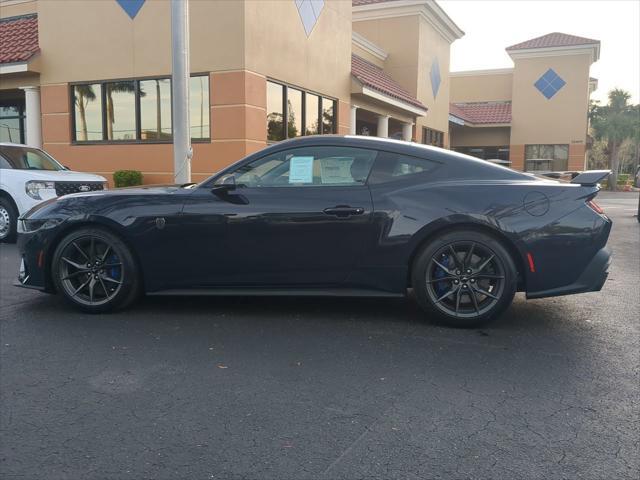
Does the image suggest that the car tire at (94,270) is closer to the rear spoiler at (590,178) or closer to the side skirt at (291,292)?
the side skirt at (291,292)

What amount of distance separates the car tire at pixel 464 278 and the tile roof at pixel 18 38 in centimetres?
1263

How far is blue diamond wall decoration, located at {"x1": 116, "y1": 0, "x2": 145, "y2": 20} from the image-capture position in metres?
12.4

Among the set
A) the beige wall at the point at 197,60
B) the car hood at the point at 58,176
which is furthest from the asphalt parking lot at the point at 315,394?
the beige wall at the point at 197,60

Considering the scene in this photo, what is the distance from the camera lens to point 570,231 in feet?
13.9

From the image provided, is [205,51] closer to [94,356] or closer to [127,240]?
[127,240]

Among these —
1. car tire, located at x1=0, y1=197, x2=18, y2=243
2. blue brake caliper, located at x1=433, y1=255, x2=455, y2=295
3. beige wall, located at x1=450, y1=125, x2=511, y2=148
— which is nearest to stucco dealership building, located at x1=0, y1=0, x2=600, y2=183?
car tire, located at x1=0, y1=197, x2=18, y2=243

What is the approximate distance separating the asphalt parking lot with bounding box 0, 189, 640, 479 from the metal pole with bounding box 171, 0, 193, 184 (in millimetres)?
4739

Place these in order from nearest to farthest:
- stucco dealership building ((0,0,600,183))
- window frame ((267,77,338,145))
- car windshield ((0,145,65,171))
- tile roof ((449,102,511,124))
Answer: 1. car windshield ((0,145,65,171))
2. stucco dealership building ((0,0,600,183))
3. window frame ((267,77,338,145))
4. tile roof ((449,102,511,124))

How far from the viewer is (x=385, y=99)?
17.2 m

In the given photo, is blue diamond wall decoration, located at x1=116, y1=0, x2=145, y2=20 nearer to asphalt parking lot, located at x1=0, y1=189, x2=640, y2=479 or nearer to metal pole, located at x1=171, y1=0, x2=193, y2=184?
metal pole, located at x1=171, y1=0, x2=193, y2=184

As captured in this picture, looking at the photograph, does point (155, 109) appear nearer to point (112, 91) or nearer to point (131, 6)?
point (112, 91)

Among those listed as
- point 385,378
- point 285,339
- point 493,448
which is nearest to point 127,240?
point 285,339

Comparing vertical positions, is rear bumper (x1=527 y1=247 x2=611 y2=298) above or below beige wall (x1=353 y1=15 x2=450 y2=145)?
below

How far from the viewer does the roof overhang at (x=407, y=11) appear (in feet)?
68.7
